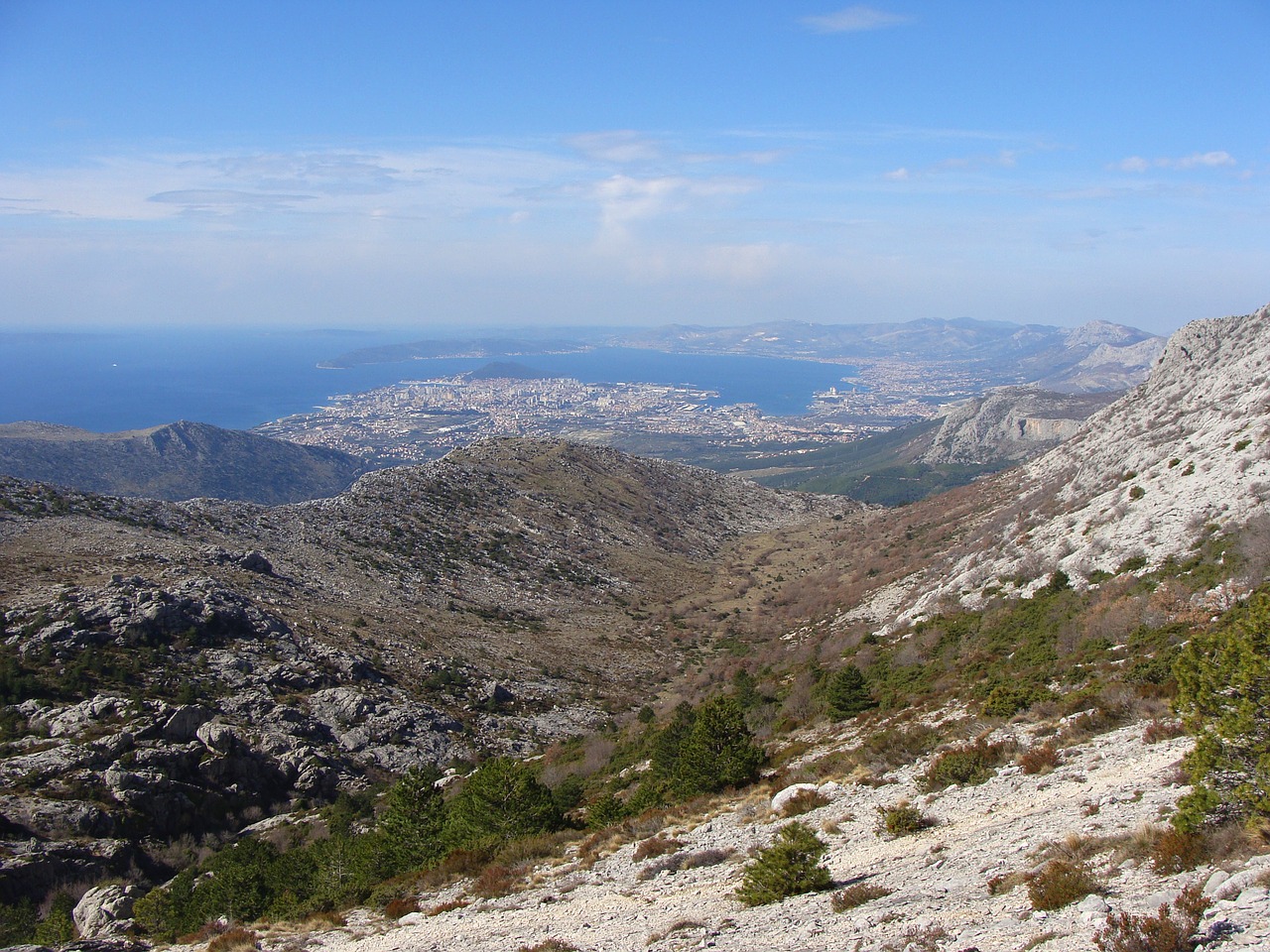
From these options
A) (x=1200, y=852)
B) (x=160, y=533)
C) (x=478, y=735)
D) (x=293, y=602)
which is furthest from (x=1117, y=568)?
(x=160, y=533)

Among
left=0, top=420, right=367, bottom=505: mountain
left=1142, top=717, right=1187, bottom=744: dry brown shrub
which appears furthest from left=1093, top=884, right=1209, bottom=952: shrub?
left=0, top=420, right=367, bottom=505: mountain

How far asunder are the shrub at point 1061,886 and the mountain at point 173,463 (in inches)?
6375

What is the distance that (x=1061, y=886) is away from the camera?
9133 mm

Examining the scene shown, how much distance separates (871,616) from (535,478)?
52.1m

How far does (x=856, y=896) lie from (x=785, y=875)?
1.26 m

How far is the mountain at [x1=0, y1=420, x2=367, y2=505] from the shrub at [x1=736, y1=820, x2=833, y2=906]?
158 meters

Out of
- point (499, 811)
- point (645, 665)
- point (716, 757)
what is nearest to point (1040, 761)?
point (716, 757)

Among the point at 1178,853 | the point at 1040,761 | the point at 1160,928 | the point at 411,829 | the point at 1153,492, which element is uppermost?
the point at 1153,492

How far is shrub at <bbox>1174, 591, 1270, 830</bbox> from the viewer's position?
895cm

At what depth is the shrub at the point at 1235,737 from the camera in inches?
352

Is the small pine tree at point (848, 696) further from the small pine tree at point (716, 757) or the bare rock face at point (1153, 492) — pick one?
the bare rock face at point (1153, 492)

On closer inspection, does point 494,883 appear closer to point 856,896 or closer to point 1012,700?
point 856,896

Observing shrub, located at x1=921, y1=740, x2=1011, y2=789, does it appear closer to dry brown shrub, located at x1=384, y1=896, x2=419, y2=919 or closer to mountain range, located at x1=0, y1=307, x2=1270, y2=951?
mountain range, located at x1=0, y1=307, x2=1270, y2=951

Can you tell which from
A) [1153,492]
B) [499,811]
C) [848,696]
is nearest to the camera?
[499,811]
